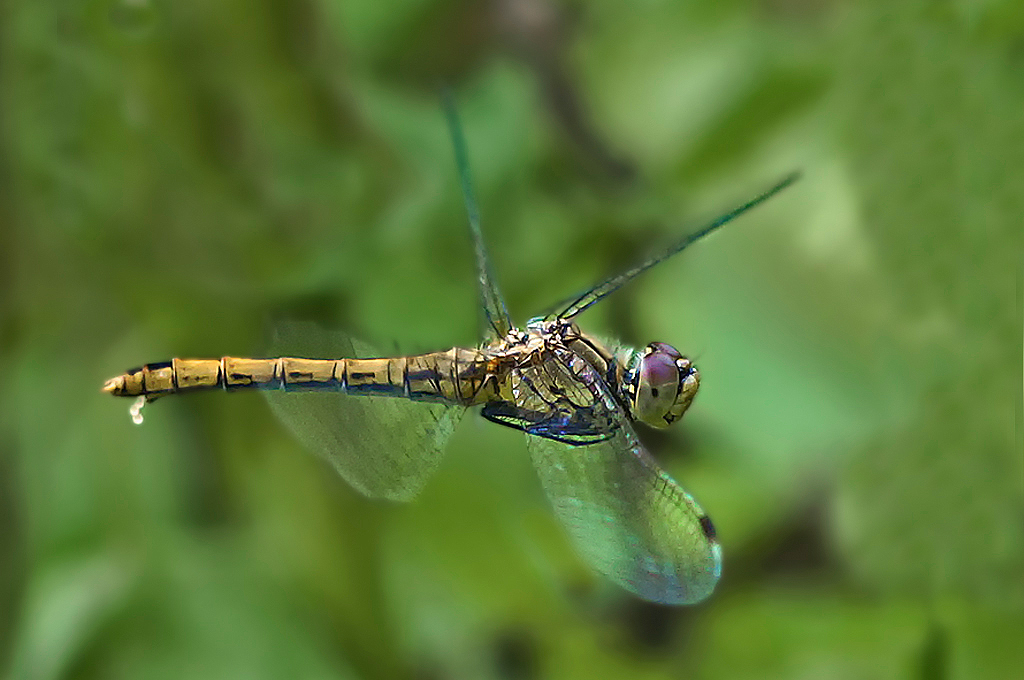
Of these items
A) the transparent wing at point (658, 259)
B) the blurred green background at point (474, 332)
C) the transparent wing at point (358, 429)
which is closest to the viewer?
the transparent wing at point (658, 259)

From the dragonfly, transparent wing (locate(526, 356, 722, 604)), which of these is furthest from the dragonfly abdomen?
transparent wing (locate(526, 356, 722, 604))

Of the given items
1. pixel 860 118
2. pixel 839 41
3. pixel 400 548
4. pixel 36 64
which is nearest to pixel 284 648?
pixel 400 548

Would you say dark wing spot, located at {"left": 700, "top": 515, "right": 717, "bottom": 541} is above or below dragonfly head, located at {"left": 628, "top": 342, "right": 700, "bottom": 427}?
below

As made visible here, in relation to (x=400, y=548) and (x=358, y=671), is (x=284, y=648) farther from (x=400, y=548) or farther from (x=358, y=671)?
(x=400, y=548)

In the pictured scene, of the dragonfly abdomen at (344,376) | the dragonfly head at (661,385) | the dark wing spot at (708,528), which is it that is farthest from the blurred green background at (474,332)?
the dark wing spot at (708,528)

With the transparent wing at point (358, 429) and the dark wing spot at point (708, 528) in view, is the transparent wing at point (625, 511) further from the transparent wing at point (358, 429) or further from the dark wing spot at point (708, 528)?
the transparent wing at point (358, 429)

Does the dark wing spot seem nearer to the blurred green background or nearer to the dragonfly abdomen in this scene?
the dragonfly abdomen

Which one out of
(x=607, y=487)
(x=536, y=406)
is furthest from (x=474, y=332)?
(x=607, y=487)
